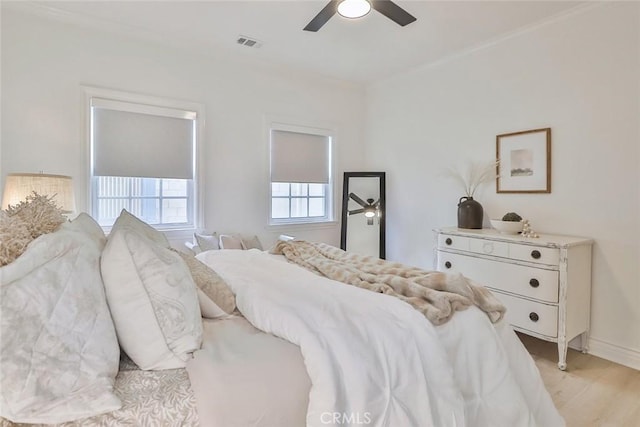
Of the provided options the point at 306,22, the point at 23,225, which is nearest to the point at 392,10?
the point at 306,22

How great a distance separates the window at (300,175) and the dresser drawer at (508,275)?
72.9 inches

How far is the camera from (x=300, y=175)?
4.28 metres

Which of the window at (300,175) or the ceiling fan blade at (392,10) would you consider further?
the window at (300,175)

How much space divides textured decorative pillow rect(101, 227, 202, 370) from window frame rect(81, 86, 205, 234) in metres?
2.31

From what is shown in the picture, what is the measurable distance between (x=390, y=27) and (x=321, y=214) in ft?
7.68

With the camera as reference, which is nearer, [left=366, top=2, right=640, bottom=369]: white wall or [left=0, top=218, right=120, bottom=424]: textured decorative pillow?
[left=0, top=218, right=120, bottom=424]: textured decorative pillow

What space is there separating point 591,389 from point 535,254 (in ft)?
2.99

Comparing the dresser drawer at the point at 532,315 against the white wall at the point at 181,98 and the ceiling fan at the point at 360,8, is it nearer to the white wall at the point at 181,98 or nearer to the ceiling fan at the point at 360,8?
the ceiling fan at the point at 360,8

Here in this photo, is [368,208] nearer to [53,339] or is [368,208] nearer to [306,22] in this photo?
[306,22]

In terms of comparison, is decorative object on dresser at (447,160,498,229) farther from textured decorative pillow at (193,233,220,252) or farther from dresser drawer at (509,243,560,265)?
textured decorative pillow at (193,233,220,252)

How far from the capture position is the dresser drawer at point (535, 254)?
2465 mm

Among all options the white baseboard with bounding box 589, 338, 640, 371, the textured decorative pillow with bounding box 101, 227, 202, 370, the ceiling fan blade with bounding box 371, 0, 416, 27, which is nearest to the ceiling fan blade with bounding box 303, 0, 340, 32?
→ the ceiling fan blade with bounding box 371, 0, 416, 27

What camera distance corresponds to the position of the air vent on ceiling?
328 centimetres

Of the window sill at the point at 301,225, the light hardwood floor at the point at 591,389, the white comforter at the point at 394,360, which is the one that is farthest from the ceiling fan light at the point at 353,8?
the light hardwood floor at the point at 591,389
